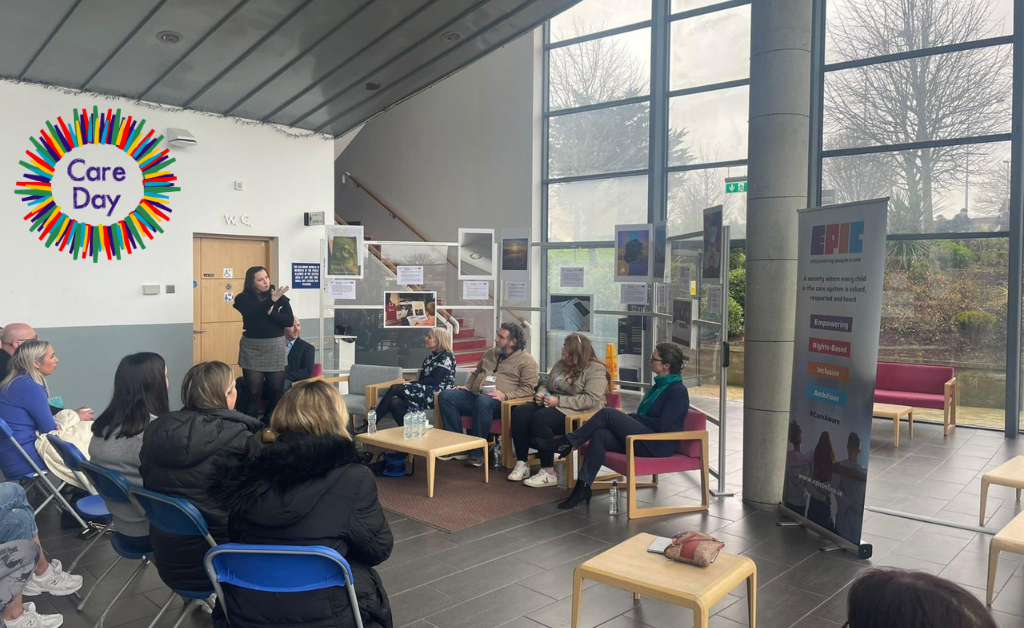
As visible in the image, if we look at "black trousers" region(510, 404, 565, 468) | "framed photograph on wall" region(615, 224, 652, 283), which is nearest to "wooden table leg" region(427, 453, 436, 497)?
"black trousers" region(510, 404, 565, 468)

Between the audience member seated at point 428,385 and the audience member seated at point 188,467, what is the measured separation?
11.7 feet

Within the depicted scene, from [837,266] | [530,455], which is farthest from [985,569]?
[530,455]

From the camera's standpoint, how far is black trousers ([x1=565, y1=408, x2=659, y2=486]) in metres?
5.25

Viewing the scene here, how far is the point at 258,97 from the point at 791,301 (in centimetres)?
616

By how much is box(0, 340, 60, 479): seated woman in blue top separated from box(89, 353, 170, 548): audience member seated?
3.78 feet

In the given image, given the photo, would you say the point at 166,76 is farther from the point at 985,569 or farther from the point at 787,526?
the point at 985,569

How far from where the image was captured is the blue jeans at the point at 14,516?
3301mm

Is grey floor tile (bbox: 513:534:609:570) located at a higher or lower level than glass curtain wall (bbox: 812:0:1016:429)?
lower

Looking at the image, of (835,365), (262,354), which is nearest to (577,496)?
→ (835,365)

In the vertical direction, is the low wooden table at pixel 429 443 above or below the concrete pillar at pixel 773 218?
below

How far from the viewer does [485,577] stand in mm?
4094

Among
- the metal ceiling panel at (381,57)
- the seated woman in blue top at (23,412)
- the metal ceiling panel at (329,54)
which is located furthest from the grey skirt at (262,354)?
the metal ceiling panel at (381,57)

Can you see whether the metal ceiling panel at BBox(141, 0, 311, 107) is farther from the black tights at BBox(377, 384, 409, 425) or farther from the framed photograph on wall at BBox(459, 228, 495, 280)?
the black tights at BBox(377, 384, 409, 425)

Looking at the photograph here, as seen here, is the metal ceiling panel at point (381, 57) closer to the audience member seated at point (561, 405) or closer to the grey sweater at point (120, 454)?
the audience member seated at point (561, 405)
